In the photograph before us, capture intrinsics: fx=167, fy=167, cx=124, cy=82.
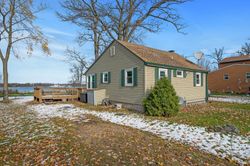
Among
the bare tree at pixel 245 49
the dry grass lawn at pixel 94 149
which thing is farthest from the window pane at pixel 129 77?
the bare tree at pixel 245 49

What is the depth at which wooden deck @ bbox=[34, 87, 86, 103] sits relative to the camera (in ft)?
47.9

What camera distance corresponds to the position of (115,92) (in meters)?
12.0

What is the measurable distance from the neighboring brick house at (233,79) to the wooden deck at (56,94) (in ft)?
75.3

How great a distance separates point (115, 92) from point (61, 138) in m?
7.09

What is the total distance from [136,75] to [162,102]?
260 cm


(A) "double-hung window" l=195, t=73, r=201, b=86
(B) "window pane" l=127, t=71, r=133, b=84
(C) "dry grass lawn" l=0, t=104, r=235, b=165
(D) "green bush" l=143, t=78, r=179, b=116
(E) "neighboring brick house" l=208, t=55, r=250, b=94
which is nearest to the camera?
(C) "dry grass lawn" l=0, t=104, r=235, b=165

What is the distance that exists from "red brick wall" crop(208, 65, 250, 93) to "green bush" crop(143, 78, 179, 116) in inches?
851

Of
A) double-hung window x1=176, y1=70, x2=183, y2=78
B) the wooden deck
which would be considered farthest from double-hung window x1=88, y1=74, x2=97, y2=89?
double-hung window x1=176, y1=70, x2=183, y2=78

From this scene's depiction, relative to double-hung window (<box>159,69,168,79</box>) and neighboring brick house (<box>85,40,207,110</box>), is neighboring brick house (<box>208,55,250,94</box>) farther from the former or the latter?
double-hung window (<box>159,69,168,79</box>)

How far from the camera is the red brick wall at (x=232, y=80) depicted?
24.5 metres

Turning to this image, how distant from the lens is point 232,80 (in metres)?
25.9

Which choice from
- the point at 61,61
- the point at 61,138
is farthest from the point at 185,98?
the point at 61,61

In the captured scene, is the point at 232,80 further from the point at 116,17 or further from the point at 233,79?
the point at 116,17

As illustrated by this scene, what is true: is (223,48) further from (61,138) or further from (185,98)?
(61,138)
